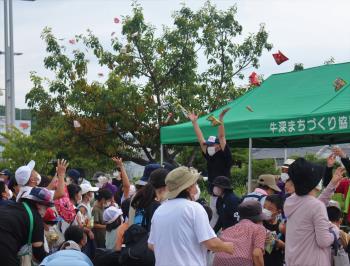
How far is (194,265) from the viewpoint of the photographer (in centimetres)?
476

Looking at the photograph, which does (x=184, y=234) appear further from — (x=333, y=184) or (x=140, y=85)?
(x=140, y=85)

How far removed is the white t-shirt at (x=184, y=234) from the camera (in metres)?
4.71

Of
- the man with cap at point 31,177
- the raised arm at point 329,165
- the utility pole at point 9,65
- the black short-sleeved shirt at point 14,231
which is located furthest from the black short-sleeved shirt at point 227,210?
the utility pole at point 9,65

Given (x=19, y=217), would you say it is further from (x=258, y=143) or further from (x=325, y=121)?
(x=258, y=143)

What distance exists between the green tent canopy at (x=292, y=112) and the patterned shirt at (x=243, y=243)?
9.06 ft

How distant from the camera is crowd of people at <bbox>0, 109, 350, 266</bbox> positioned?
4762 millimetres

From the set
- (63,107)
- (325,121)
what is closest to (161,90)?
(63,107)

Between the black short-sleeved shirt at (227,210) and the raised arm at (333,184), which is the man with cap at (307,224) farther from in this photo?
the black short-sleeved shirt at (227,210)

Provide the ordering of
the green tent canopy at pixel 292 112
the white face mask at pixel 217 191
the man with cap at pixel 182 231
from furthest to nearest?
the green tent canopy at pixel 292 112
the white face mask at pixel 217 191
the man with cap at pixel 182 231

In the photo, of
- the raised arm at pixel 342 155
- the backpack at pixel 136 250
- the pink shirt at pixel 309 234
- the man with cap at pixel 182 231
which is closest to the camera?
the man with cap at pixel 182 231

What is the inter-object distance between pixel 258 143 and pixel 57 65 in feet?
26.4

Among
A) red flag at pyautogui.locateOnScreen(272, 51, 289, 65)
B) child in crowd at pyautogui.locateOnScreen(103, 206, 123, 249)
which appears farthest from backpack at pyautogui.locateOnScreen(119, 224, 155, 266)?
red flag at pyautogui.locateOnScreen(272, 51, 289, 65)

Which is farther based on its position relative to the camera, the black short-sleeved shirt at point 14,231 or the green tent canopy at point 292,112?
the green tent canopy at point 292,112

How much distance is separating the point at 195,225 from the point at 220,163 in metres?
2.85
